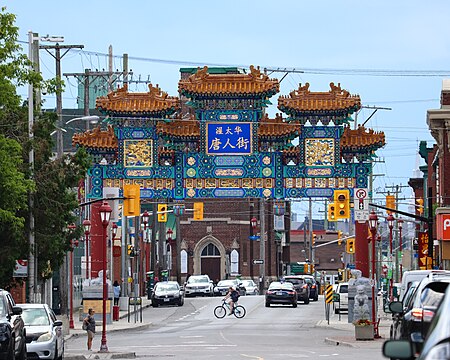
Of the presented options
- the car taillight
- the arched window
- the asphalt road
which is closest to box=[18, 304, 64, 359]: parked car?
the asphalt road

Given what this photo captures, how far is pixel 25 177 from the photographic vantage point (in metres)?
38.6

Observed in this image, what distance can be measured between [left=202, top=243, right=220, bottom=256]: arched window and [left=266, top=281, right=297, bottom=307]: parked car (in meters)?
48.8

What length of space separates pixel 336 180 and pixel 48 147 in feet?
53.0

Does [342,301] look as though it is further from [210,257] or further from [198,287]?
[210,257]

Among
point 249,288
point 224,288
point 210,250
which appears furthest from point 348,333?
point 210,250

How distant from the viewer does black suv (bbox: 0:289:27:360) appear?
21969 millimetres

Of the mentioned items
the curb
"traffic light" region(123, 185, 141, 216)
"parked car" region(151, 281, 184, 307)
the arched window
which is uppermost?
"traffic light" region(123, 185, 141, 216)

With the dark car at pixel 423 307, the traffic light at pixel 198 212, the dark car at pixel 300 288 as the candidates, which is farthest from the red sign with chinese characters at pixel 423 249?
the dark car at pixel 423 307

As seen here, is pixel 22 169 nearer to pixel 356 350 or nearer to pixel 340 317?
pixel 356 350

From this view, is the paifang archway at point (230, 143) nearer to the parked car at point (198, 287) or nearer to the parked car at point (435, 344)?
the parked car at point (198, 287)

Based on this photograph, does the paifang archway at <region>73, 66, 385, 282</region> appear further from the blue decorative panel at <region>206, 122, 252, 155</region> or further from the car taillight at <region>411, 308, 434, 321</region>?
the car taillight at <region>411, 308, 434, 321</region>

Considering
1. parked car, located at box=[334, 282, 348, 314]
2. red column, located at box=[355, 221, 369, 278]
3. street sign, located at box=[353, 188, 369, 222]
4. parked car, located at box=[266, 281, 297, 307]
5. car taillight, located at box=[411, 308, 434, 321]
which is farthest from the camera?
parked car, located at box=[266, 281, 297, 307]

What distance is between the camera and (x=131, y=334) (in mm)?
49875

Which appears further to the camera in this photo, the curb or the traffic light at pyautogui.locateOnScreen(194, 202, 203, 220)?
the traffic light at pyautogui.locateOnScreen(194, 202, 203, 220)
